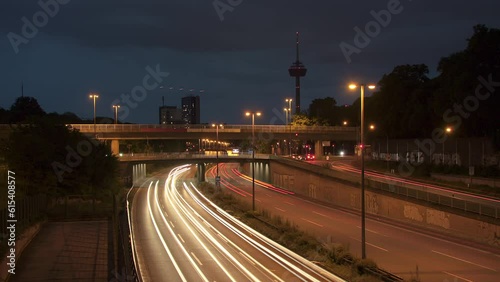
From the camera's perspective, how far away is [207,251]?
28.4 metres

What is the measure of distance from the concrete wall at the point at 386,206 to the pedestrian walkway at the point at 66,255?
19939mm

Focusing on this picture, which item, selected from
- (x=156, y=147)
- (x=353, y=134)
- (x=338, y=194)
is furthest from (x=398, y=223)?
(x=156, y=147)

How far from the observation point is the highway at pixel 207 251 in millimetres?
22328

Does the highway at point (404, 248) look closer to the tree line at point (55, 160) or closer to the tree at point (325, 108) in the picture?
the tree line at point (55, 160)

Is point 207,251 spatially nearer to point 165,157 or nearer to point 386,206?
point 386,206

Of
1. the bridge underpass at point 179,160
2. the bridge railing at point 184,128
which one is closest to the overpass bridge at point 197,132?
the bridge railing at point 184,128

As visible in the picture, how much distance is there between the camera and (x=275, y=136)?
263 feet

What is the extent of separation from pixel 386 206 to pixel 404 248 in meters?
12.2

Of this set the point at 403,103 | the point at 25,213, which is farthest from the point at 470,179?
the point at 25,213

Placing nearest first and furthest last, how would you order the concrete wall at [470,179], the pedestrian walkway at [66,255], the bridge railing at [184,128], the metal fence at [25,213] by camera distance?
the pedestrian walkway at [66,255] → the metal fence at [25,213] → the concrete wall at [470,179] → the bridge railing at [184,128]

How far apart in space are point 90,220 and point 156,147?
115911mm

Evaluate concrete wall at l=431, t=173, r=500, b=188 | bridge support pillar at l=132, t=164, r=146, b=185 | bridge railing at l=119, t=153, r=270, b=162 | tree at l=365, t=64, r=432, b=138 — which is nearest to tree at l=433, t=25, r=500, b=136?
concrete wall at l=431, t=173, r=500, b=188

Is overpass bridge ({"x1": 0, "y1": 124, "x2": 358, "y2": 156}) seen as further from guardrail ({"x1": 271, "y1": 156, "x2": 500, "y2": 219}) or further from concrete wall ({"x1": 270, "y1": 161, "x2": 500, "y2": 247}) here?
guardrail ({"x1": 271, "y1": 156, "x2": 500, "y2": 219})

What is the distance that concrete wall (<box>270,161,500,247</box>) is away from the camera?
98.7ft
